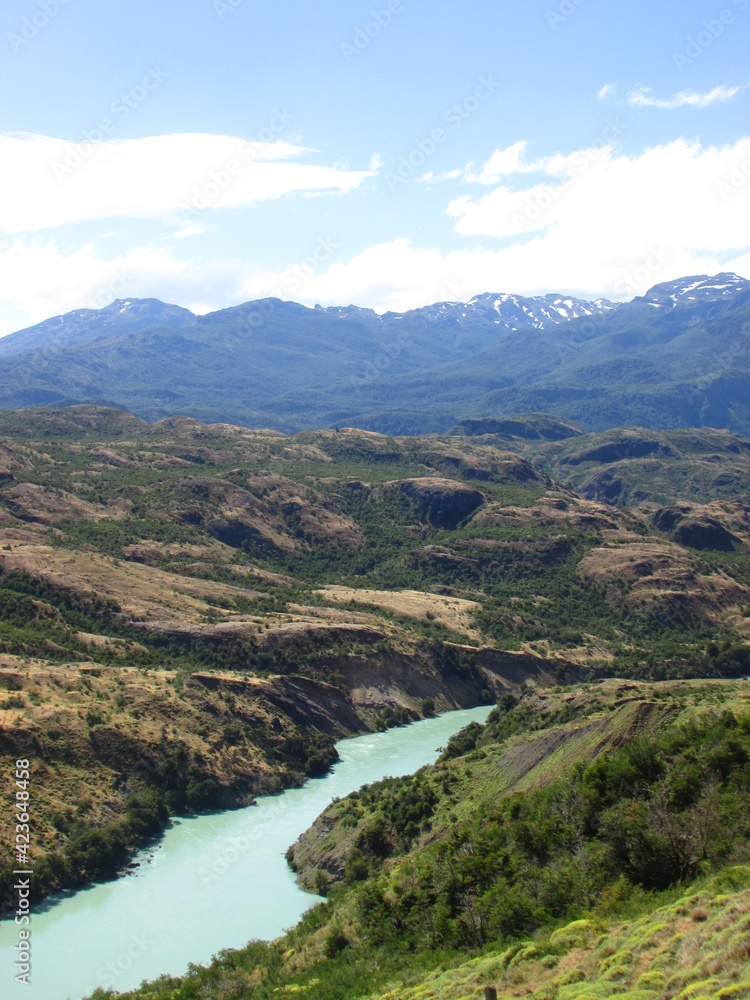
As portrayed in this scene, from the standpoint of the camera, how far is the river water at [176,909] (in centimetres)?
4822

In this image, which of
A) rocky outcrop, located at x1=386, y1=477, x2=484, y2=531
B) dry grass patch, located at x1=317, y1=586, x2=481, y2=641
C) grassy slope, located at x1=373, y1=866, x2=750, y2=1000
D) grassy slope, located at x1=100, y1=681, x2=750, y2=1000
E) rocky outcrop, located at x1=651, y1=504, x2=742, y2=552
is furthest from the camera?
rocky outcrop, located at x1=386, y1=477, x2=484, y2=531

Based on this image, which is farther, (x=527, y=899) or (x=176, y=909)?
(x=176, y=909)

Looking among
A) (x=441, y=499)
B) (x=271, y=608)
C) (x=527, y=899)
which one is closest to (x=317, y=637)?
(x=271, y=608)

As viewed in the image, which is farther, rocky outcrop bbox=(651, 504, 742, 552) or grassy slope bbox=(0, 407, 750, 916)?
rocky outcrop bbox=(651, 504, 742, 552)

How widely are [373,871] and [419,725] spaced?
4391 centimetres

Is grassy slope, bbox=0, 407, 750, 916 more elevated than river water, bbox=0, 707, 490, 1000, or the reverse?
grassy slope, bbox=0, 407, 750, 916

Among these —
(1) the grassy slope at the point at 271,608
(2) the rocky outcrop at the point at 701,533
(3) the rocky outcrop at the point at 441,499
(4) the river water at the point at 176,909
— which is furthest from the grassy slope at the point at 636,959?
(2) the rocky outcrop at the point at 701,533

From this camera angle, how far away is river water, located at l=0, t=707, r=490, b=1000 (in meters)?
48.2

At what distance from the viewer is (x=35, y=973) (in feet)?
A: 157

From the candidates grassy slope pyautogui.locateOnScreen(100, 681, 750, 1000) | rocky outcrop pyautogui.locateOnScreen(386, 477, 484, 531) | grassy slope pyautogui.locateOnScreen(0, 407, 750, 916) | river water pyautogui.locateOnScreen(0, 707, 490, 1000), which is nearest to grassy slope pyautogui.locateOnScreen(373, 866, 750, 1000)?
grassy slope pyautogui.locateOnScreen(100, 681, 750, 1000)

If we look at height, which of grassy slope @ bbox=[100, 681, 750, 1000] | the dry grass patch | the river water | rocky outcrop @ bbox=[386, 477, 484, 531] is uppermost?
rocky outcrop @ bbox=[386, 477, 484, 531]

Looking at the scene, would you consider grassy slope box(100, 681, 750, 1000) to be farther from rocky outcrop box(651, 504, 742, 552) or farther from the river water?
rocky outcrop box(651, 504, 742, 552)

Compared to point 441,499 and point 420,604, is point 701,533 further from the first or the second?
point 420,604

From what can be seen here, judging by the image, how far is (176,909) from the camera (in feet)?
180
